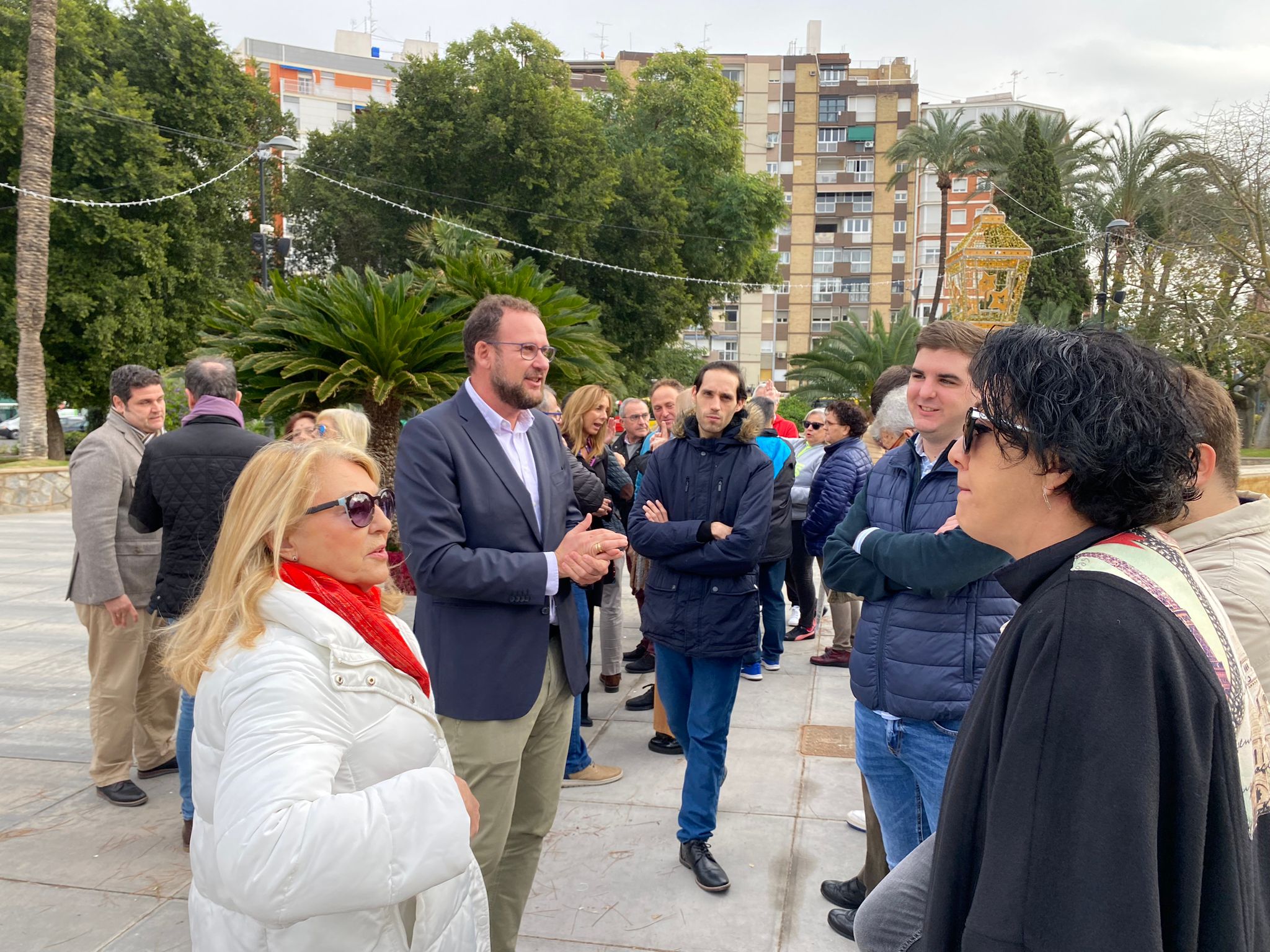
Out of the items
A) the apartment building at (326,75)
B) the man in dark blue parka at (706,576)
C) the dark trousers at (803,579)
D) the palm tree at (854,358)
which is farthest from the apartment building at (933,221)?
the man in dark blue parka at (706,576)

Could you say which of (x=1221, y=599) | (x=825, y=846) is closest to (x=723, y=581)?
(x=825, y=846)

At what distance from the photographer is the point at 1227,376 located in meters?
32.2

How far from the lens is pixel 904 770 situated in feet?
9.03

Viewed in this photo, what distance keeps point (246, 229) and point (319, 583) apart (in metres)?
31.9

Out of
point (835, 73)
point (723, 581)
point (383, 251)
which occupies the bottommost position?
point (723, 581)

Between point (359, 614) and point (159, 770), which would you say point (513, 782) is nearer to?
point (359, 614)

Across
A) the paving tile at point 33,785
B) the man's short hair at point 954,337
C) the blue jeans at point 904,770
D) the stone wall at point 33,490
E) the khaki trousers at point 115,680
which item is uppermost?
the man's short hair at point 954,337

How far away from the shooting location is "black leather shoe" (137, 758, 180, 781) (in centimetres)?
453

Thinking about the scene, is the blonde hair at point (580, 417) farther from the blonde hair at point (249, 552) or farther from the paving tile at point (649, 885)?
the blonde hair at point (249, 552)

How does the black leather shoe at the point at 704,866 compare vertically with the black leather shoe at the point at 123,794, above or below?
above

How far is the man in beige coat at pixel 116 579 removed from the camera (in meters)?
4.20

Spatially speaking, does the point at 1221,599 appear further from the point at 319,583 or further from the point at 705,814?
the point at 705,814

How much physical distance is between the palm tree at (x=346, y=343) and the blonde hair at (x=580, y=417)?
2.78 m

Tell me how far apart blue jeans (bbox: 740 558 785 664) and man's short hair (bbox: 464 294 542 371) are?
3831 millimetres
